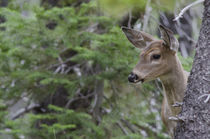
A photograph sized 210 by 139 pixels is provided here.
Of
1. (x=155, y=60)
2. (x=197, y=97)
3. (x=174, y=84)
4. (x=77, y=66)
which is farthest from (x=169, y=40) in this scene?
(x=77, y=66)

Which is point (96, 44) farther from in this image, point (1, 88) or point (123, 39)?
point (1, 88)

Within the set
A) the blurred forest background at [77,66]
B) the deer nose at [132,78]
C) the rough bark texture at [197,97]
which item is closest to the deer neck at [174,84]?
the deer nose at [132,78]

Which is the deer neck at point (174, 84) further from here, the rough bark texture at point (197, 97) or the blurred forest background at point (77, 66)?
the rough bark texture at point (197, 97)

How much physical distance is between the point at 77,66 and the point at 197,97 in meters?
5.11

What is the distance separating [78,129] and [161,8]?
272 cm

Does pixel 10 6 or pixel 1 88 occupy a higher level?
pixel 10 6

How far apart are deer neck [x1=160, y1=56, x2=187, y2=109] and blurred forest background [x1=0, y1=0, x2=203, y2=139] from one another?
3.14 feet

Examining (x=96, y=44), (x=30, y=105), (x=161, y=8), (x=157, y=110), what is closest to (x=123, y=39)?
(x=96, y=44)

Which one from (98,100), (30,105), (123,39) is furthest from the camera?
(30,105)

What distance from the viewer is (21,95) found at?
8070 millimetres

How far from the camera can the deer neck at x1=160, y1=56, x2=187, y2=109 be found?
473 centimetres

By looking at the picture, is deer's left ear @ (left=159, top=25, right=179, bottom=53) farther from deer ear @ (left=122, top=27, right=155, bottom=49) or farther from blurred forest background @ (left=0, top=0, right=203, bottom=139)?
blurred forest background @ (left=0, top=0, right=203, bottom=139)

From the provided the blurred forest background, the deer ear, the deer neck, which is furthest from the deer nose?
the blurred forest background

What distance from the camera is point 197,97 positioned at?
3.39 m
